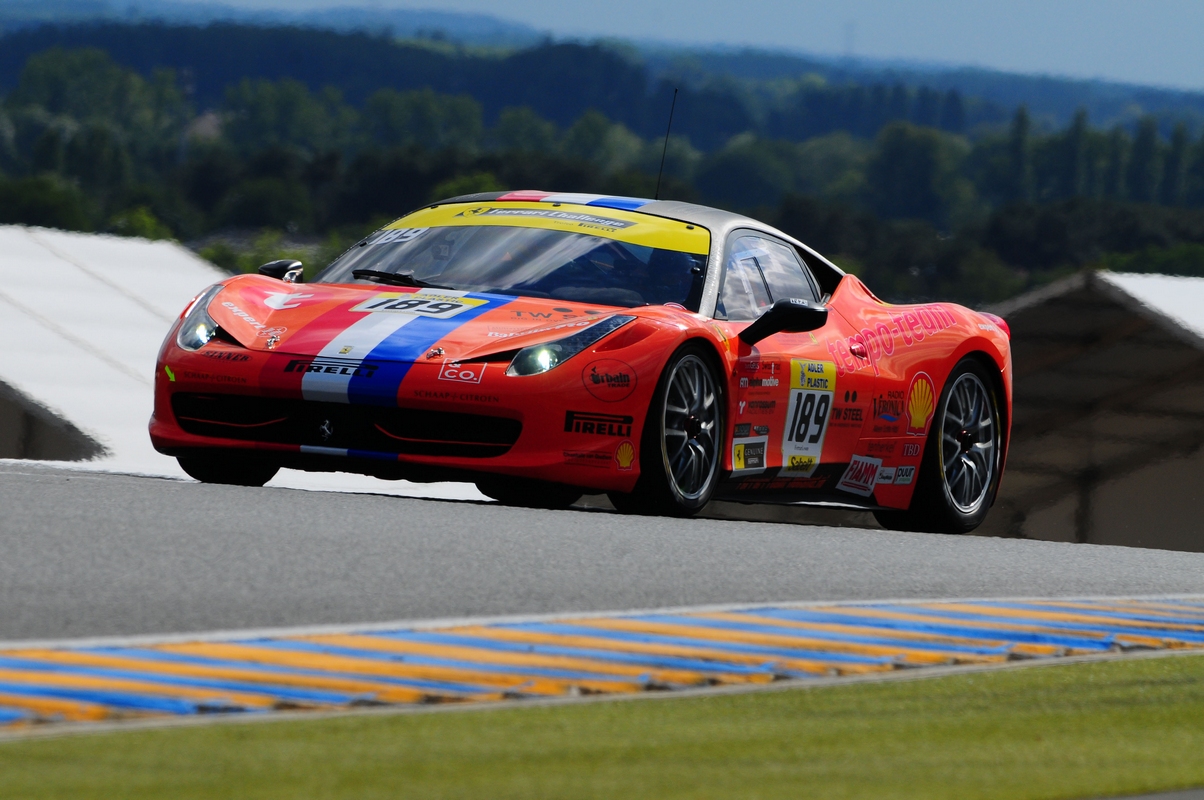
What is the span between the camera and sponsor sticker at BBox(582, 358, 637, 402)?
302 inches

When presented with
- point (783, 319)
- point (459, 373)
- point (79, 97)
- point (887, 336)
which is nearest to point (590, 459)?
point (459, 373)

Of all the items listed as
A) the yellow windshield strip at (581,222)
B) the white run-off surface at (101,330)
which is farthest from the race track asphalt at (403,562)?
the white run-off surface at (101,330)

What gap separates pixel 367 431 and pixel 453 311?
633mm

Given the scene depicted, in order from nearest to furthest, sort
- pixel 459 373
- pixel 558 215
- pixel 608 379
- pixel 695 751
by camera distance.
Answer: pixel 695 751
pixel 459 373
pixel 608 379
pixel 558 215

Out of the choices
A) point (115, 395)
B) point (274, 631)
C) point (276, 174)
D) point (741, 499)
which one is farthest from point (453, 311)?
point (276, 174)

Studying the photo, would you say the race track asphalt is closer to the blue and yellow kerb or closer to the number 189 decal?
the blue and yellow kerb

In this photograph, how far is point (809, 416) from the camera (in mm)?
8961

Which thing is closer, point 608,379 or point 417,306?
point 608,379

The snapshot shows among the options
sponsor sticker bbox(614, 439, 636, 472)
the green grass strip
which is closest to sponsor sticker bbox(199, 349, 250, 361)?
sponsor sticker bbox(614, 439, 636, 472)

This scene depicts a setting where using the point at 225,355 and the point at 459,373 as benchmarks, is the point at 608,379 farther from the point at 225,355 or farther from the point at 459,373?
the point at 225,355

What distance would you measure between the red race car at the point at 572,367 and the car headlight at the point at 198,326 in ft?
0.04

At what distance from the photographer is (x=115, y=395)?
1370 cm

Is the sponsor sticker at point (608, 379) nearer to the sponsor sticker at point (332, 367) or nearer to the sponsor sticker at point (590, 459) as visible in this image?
the sponsor sticker at point (590, 459)

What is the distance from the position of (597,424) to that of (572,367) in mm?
235
